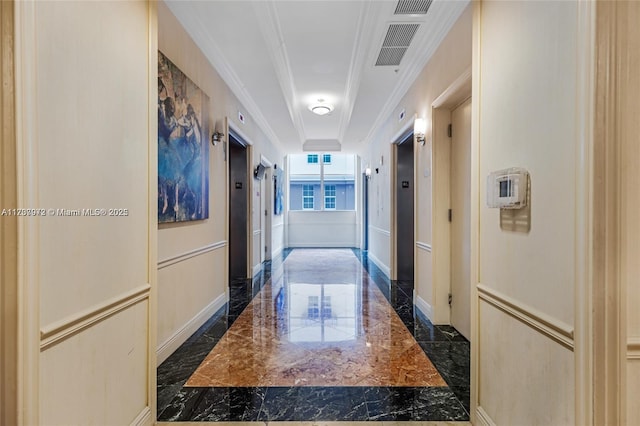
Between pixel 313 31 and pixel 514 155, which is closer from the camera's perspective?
pixel 514 155

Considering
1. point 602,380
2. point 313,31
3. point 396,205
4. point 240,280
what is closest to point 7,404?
point 602,380

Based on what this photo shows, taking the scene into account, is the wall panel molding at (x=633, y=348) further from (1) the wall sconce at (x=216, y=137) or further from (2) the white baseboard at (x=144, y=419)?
(1) the wall sconce at (x=216, y=137)

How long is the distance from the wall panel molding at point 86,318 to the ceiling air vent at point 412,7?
2664 millimetres

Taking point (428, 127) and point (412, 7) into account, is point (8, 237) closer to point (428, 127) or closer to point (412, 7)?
point (412, 7)

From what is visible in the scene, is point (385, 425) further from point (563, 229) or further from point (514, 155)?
point (514, 155)

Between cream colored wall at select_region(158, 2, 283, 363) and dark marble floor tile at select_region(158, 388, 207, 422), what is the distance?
0.51 m

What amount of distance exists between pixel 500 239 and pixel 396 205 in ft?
12.1

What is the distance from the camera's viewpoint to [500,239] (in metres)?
1.55

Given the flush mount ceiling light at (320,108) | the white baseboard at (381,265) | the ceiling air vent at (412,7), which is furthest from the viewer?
the white baseboard at (381,265)

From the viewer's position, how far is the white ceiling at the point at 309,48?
2.67 meters

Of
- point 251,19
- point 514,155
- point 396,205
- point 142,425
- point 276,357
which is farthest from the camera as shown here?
point 396,205

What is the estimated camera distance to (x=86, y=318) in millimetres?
1276

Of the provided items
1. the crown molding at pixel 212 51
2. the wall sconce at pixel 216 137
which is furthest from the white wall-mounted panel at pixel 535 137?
the wall sconce at pixel 216 137

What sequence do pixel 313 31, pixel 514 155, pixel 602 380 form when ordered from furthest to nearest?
pixel 313 31
pixel 514 155
pixel 602 380
